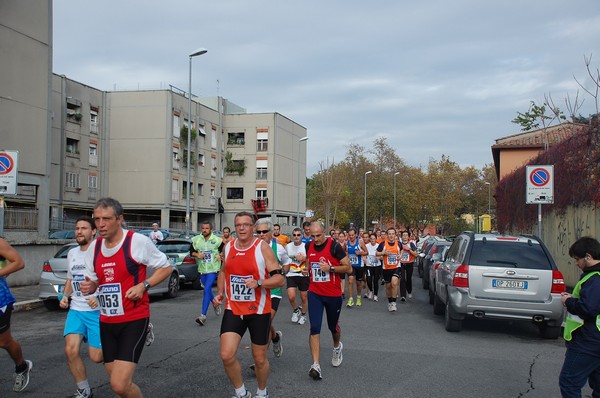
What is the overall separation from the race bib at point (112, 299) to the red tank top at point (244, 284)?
1200mm

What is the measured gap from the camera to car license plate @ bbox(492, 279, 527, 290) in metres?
9.59

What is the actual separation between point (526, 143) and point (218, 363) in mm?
38767

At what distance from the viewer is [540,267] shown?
31.7 feet

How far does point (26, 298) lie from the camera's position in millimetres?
13500

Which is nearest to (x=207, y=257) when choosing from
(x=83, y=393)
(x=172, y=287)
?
(x=172, y=287)

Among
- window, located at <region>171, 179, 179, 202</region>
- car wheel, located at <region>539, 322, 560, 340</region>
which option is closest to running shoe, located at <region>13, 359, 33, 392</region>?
car wheel, located at <region>539, 322, 560, 340</region>

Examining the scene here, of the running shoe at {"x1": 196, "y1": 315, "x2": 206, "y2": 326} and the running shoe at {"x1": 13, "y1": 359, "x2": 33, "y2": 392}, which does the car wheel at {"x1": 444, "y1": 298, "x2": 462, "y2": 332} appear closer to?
the running shoe at {"x1": 196, "y1": 315, "x2": 206, "y2": 326}

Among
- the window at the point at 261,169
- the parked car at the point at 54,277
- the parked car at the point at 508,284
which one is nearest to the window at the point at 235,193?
the window at the point at 261,169

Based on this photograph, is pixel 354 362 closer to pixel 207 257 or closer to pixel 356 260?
pixel 207 257

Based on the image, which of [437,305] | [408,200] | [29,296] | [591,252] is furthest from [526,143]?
[591,252]

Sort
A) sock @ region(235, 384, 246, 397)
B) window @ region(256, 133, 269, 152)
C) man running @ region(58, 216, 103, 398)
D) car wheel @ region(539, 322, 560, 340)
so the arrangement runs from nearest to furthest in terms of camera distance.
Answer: sock @ region(235, 384, 246, 397), man running @ region(58, 216, 103, 398), car wheel @ region(539, 322, 560, 340), window @ region(256, 133, 269, 152)

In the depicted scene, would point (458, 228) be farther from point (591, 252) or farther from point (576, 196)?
point (591, 252)

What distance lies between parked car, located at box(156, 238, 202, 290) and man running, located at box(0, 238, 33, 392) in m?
10.2

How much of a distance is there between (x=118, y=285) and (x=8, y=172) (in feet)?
28.1
